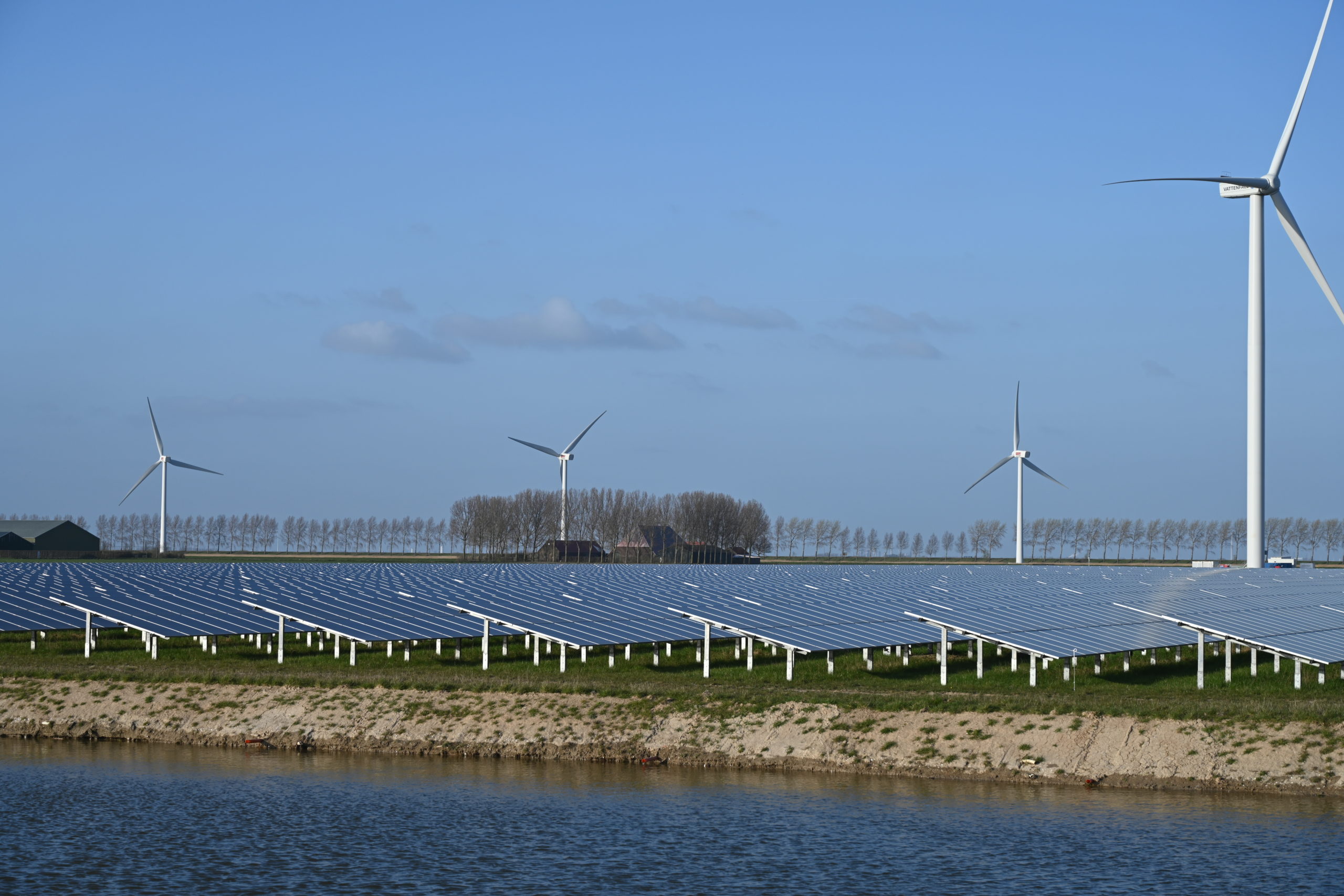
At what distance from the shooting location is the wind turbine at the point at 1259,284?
7281 cm

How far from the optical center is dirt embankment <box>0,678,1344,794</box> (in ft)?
84.4

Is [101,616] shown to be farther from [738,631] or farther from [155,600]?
[738,631]

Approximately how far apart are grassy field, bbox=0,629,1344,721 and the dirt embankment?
62cm

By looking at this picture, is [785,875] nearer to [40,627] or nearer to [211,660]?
[211,660]

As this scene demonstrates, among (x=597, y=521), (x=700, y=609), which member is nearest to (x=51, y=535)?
(x=597, y=521)

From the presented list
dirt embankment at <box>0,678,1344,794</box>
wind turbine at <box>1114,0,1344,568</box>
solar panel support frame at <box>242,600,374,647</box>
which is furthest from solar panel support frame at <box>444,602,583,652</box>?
wind turbine at <box>1114,0,1344,568</box>

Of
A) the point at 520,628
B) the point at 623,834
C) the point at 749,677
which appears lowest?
the point at 623,834

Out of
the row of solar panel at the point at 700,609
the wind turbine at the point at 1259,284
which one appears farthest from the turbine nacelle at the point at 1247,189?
the row of solar panel at the point at 700,609

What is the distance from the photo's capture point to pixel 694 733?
95.7 ft

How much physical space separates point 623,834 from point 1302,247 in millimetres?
65357

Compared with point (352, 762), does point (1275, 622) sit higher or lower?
higher

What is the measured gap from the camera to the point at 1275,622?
41031mm

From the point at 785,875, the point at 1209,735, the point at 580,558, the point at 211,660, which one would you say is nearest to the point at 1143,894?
the point at 785,875

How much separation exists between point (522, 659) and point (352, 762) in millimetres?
11873
